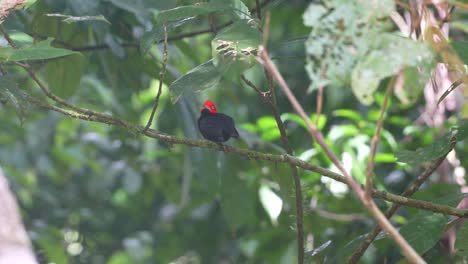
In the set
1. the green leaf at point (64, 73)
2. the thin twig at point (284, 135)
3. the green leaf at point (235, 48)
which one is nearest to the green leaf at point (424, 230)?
the thin twig at point (284, 135)

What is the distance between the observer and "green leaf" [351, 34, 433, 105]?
1613 millimetres

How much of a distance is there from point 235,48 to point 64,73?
1.49 meters

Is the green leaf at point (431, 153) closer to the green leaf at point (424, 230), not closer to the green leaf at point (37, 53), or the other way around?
the green leaf at point (424, 230)

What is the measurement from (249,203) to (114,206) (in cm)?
499

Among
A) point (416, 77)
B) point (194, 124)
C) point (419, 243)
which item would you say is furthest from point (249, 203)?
point (416, 77)

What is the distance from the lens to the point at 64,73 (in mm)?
3531

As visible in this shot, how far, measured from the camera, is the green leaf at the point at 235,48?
221 centimetres

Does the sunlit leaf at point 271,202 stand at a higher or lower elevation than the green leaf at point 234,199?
lower

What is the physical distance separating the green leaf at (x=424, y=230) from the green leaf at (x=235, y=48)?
2.52 ft

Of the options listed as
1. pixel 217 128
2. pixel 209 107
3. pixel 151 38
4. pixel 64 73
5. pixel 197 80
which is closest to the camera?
pixel 197 80

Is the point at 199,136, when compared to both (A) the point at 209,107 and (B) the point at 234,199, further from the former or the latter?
(B) the point at 234,199

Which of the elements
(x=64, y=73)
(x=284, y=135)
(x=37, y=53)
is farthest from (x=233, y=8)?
(x=64, y=73)

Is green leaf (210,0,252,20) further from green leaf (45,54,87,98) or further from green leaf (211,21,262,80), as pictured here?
green leaf (45,54,87,98)

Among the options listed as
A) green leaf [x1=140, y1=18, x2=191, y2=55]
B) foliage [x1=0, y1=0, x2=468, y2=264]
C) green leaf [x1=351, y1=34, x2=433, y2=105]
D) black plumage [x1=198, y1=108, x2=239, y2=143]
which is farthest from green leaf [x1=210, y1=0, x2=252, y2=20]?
green leaf [x1=351, y1=34, x2=433, y2=105]
